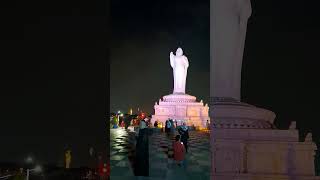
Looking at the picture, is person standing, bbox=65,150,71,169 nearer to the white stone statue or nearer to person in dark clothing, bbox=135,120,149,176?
the white stone statue

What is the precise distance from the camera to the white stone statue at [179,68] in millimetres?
4453

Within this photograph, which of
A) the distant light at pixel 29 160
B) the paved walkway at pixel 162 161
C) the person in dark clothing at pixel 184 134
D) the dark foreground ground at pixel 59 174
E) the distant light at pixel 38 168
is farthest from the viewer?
the distant light at pixel 29 160

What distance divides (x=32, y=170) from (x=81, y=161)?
2.88 feet

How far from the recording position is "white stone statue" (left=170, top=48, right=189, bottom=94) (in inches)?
175

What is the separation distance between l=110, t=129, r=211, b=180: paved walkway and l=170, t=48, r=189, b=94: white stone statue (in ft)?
3.29

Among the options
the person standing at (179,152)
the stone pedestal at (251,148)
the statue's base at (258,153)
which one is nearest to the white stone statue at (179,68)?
the stone pedestal at (251,148)

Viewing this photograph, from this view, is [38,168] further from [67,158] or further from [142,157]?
[142,157]

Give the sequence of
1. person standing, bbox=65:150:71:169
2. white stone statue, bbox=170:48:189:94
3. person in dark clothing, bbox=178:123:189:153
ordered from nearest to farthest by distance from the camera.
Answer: person in dark clothing, bbox=178:123:189:153, white stone statue, bbox=170:48:189:94, person standing, bbox=65:150:71:169

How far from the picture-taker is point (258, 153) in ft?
15.2

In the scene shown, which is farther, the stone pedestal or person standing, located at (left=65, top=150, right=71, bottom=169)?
person standing, located at (left=65, top=150, right=71, bottom=169)

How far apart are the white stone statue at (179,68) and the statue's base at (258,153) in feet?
2.39

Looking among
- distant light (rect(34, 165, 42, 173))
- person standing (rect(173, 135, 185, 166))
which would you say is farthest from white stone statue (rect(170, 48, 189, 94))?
distant light (rect(34, 165, 42, 173))

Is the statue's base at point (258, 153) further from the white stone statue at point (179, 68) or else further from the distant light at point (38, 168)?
the distant light at point (38, 168)

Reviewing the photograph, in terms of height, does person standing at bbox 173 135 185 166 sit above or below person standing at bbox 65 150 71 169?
above
